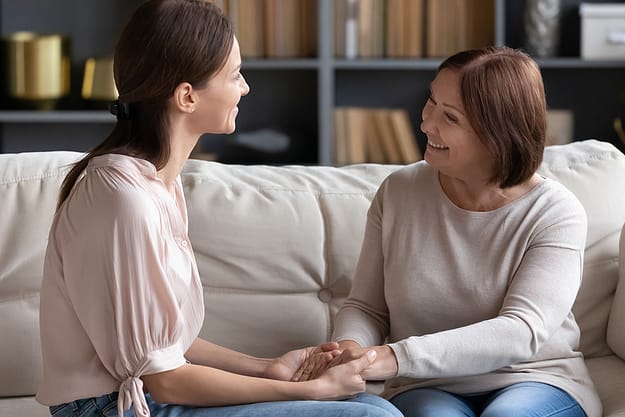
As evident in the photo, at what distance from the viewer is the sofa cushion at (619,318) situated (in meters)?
2.03

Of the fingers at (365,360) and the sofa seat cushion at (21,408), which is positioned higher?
the fingers at (365,360)

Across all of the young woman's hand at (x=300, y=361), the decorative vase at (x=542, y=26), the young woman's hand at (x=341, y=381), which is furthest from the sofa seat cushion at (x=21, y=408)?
the decorative vase at (x=542, y=26)

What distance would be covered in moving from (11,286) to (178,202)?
48 cm

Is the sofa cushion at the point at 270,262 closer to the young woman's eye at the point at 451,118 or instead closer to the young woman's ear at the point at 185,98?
the young woman's eye at the point at 451,118

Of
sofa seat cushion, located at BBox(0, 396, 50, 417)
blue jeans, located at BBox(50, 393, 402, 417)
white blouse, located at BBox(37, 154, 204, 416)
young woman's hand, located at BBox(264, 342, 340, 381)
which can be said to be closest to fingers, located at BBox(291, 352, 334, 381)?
young woman's hand, located at BBox(264, 342, 340, 381)

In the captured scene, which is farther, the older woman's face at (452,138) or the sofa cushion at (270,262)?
the sofa cushion at (270,262)

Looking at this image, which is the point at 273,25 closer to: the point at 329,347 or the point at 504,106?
the point at 504,106

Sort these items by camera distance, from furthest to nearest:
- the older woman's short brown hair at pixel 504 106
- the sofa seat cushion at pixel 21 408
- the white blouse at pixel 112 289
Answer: the sofa seat cushion at pixel 21 408
the older woman's short brown hair at pixel 504 106
the white blouse at pixel 112 289

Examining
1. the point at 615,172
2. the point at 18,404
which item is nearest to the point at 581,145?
the point at 615,172

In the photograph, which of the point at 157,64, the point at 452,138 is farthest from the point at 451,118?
the point at 157,64

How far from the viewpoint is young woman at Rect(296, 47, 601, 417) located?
1763 millimetres

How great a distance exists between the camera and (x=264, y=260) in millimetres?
2090

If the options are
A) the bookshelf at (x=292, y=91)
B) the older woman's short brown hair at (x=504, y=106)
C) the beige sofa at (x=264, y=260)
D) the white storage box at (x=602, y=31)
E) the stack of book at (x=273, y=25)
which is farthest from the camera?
the bookshelf at (x=292, y=91)

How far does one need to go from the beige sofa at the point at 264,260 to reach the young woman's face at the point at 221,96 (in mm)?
456
